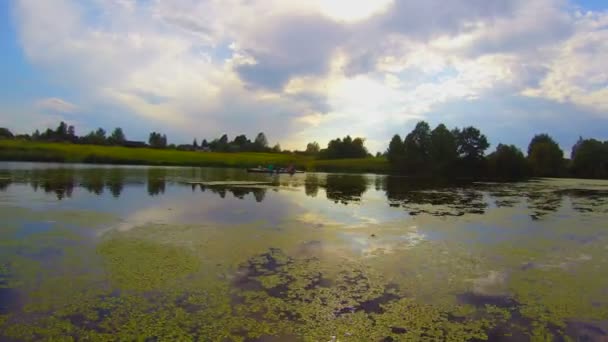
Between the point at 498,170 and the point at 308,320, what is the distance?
92288 mm

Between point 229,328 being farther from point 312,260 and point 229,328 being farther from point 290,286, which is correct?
point 312,260

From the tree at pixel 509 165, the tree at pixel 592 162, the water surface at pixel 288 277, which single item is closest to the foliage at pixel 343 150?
the tree at pixel 509 165

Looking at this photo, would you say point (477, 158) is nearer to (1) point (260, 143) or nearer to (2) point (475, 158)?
(2) point (475, 158)

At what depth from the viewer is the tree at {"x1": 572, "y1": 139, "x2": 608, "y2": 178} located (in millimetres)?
91812

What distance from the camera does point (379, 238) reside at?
13359 millimetres

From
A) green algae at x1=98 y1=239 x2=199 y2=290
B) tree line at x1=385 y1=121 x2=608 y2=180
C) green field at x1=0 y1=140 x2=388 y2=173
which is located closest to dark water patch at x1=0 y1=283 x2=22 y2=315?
green algae at x1=98 y1=239 x2=199 y2=290

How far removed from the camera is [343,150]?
12838 centimetres

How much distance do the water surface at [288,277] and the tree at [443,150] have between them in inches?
2979

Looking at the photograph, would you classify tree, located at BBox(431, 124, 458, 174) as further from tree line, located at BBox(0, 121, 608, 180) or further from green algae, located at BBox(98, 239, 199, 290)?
green algae, located at BBox(98, 239, 199, 290)

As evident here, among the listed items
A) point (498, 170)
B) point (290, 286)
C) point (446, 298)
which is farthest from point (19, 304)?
point (498, 170)

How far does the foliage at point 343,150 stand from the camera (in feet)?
415

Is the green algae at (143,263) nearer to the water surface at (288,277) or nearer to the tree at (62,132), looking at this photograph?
the water surface at (288,277)

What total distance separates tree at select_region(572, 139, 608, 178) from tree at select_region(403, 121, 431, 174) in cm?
3405

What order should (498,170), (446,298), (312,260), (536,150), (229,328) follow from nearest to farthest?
(229,328), (446,298), (312,260), (498,170), (536,150)
